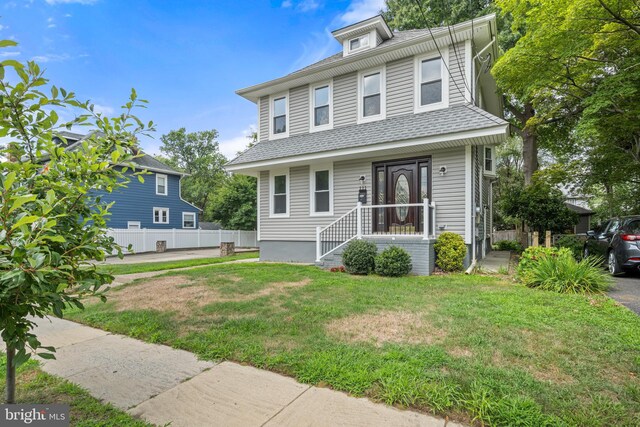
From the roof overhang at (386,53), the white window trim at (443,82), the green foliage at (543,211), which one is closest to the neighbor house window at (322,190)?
the roof overhang at (386,53)

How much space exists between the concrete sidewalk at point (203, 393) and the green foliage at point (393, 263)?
507cm

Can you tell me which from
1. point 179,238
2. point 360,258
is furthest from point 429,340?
point 179,238

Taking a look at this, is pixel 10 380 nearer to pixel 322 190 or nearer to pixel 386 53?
pixel 322 190

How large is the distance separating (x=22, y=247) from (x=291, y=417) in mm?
1892

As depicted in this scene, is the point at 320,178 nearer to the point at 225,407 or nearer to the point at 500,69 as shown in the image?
the point at 500,69

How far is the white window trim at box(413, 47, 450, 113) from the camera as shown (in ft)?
29.2

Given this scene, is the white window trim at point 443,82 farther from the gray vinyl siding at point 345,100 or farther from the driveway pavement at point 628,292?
the driveway pavement at point 628,292

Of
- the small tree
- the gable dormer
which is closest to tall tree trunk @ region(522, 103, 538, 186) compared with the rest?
the gable dormer

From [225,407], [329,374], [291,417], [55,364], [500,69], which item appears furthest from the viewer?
[500,69]

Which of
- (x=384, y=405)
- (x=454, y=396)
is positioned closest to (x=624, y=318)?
(x=454, y=396)

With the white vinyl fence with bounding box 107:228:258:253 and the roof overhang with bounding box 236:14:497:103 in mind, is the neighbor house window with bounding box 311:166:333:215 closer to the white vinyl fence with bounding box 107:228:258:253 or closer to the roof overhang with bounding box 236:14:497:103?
the roof overhang with bounding box 236:14:497:103

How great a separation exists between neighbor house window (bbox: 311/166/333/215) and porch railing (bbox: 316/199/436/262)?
923 millimetres

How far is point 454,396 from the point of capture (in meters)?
2.41

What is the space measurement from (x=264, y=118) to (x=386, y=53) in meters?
5.12
